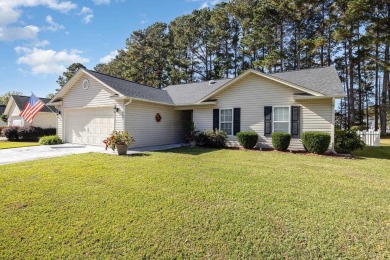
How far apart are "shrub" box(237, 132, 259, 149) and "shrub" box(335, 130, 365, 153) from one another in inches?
153

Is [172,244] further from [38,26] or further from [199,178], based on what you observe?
[38,26]

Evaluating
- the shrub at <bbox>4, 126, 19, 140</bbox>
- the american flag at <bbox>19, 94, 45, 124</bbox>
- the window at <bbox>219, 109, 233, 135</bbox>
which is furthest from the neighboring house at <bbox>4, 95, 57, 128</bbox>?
the window at <bbox>219, 109, 233, 135</bbox>

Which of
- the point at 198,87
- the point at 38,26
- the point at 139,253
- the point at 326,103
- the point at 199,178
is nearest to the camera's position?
the point at 139,253

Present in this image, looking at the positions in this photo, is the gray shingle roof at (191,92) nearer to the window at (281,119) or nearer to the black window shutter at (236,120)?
the black window shutter at (236,120)

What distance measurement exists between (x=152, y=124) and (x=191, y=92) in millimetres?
4619

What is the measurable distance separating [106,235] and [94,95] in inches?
444

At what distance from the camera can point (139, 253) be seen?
2.78 m

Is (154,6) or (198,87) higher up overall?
(154,6)

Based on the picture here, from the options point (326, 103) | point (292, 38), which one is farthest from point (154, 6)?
point (292, 38)

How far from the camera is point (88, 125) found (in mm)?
13383

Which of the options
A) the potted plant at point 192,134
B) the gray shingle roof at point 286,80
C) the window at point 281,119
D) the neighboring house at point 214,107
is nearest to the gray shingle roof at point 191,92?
the gray shingle roof at point 286,80

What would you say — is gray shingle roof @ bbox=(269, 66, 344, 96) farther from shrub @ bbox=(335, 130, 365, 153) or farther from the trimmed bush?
the trimmed bush

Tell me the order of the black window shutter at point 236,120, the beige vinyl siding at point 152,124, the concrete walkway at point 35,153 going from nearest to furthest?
the concrete walkway at point 35,153 < the beige vinyl siding at point 152,124 < the black window shutter at point 236,120

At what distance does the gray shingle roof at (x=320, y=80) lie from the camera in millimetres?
10344
